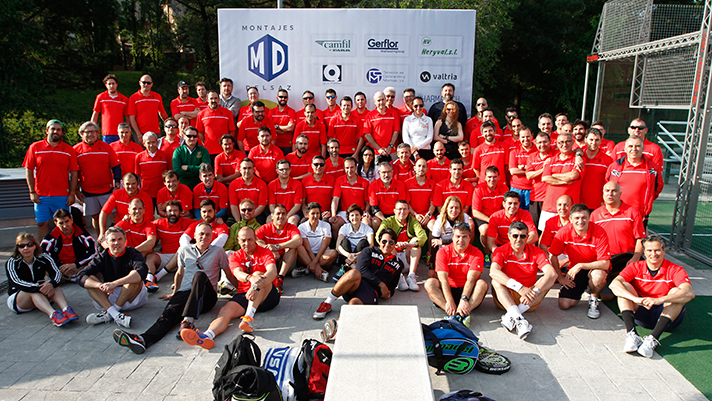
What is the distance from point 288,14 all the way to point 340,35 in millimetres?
1058

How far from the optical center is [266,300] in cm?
528

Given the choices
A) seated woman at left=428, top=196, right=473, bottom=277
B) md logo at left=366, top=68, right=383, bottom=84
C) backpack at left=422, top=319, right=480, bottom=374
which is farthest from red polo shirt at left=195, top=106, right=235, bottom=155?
backpack at left=422, top=319, right=480, bottom=374

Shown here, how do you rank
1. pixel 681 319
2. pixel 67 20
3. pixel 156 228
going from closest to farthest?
pixel 681 319 < pixel 156 228 < pixel 67 20

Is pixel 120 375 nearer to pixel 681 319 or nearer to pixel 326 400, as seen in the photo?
pixel 326 400

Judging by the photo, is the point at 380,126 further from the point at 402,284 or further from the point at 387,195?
the point at 402,284

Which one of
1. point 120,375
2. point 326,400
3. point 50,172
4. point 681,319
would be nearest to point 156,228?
point 50,172

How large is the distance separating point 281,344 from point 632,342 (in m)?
3.42

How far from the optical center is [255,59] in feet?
29.2

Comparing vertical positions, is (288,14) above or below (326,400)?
above

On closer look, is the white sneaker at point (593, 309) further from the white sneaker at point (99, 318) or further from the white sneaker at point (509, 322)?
the white sneaker at point (99, 318)

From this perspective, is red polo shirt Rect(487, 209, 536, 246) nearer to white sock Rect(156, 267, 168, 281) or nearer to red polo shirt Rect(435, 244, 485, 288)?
red polo shirt Rect(435, 244, 485, 288)

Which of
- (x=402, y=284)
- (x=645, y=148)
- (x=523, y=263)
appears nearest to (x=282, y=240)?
(x=402, y=284)

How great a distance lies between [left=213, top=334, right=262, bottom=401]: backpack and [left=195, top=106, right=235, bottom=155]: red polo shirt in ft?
17.1

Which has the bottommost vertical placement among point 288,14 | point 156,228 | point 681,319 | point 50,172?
point 681,319
